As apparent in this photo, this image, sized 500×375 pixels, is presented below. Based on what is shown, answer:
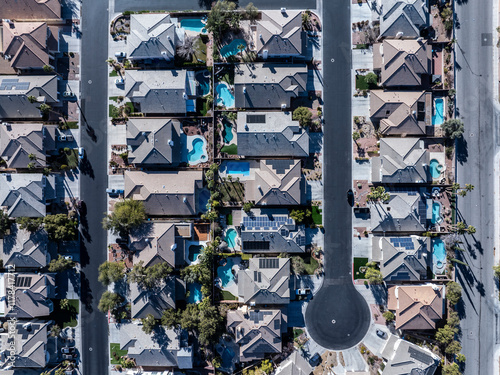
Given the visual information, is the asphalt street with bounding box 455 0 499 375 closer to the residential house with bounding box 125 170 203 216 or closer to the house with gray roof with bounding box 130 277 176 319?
the residential house with bounding box 125 170 203 216

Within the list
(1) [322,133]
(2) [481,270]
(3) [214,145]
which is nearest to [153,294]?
(3) [214,145]

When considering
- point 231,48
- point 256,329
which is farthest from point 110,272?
point 231,48

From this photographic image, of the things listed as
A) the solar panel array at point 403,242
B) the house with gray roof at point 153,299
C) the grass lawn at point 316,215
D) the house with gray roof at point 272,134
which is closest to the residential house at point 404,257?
the solar panel array at point 403,242

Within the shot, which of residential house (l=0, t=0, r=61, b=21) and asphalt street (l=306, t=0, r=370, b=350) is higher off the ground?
residential house (l=0, t=0, r=61, b=21)

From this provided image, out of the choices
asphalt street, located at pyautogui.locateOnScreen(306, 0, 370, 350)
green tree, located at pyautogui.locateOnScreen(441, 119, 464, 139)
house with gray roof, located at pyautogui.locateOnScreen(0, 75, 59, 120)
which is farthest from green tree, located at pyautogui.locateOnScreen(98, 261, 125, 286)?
green tree, located at pyautogui.locateOnScreen(441, 119, 464, 139)

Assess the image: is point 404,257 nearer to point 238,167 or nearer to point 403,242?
point 403,242

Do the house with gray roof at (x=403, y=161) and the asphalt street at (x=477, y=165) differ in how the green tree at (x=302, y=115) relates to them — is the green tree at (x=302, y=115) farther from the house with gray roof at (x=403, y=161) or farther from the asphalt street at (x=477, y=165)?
the asphalt street at (x=477, y=165)

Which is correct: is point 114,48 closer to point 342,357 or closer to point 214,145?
point 214,145

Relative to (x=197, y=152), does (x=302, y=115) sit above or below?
above
